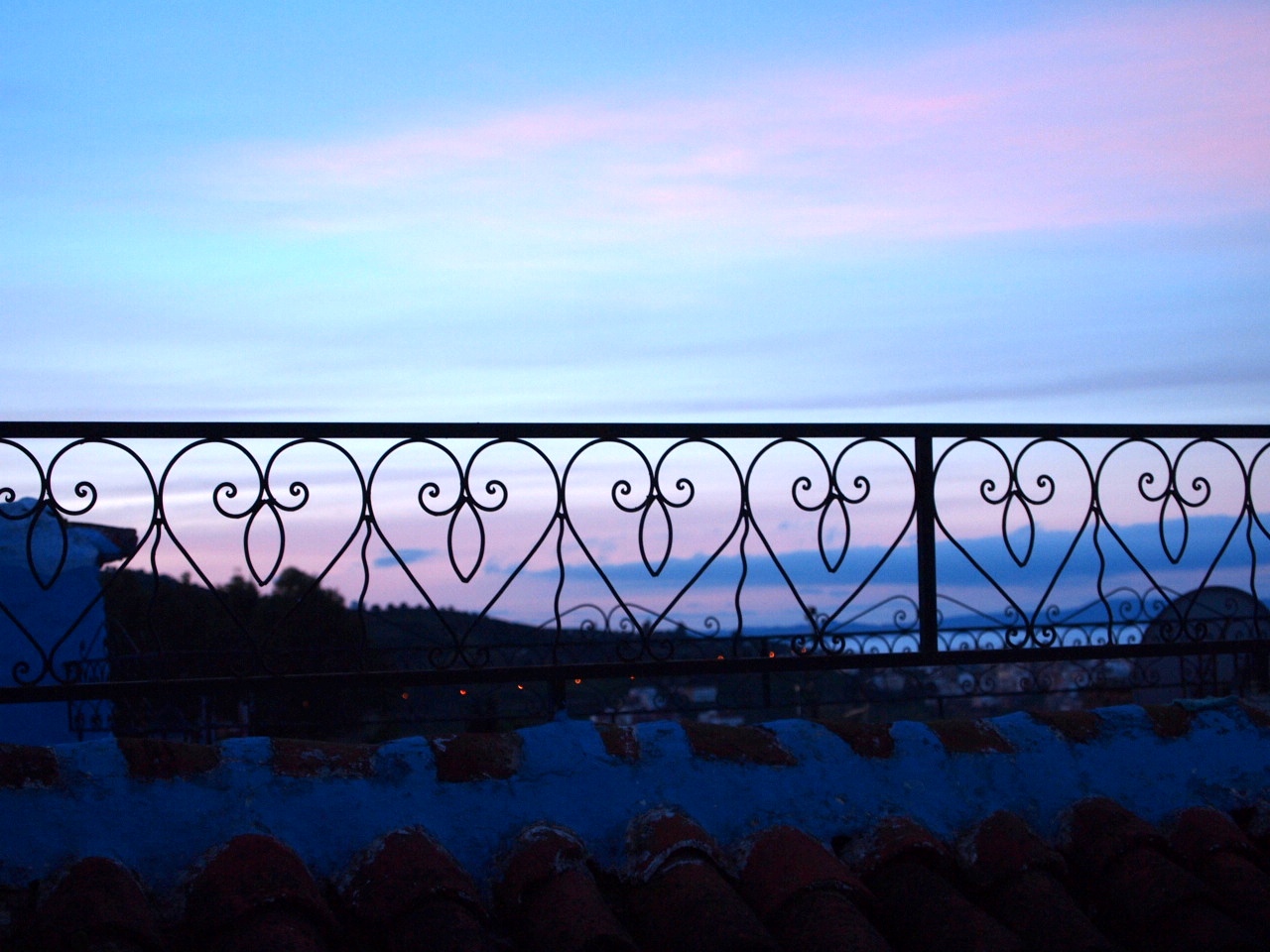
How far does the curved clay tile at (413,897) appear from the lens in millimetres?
2164

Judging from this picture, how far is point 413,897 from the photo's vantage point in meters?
2.26

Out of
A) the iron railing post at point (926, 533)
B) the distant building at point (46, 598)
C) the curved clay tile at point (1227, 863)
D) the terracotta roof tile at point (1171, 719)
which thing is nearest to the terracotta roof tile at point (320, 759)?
the iron railing post at point (926, 533)

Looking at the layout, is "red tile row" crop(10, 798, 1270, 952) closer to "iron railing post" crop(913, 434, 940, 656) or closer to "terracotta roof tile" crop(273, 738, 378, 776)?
"terracotta roof tile" crop(273, 738, 378, 776)

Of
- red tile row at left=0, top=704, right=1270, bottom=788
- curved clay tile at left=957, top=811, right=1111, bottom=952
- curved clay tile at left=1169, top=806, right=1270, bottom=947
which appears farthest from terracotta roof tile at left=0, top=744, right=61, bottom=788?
curved clay tile at left=1169, top=806, right=1270, bottom=947

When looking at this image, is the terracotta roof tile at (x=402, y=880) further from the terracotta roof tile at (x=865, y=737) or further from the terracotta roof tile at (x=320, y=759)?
the terracotta roof tile at (x=865, y=737)

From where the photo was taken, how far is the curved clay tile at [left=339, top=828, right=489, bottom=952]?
2164 mm

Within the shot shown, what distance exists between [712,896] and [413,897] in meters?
0.56

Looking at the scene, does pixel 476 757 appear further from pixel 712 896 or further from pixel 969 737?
pixel 969 737

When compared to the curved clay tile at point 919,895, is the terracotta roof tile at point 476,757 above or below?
above

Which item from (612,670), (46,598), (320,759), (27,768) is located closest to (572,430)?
(612,670)

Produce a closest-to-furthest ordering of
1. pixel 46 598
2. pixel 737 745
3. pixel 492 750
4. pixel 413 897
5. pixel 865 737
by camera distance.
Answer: pixel 413 897, pixel 492 750, pixel 737 745, pixel 865 737, pixel 46 598

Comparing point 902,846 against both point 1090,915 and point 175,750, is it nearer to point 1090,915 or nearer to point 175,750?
point 1090,915

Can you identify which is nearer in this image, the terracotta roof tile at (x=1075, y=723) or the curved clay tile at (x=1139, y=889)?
the curved clay tile at (x=1139, y=889)

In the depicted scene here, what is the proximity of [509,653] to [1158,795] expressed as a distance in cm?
810
